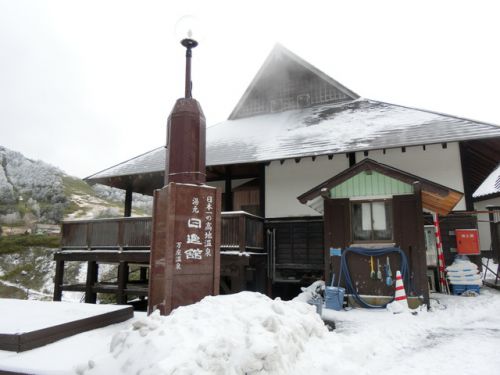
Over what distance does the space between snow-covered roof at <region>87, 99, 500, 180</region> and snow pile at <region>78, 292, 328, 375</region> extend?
7.94m

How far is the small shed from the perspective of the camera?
8.32 meters

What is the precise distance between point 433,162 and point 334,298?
20.2 ft

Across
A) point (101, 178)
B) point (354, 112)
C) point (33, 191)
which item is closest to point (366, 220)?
point (354, 112)

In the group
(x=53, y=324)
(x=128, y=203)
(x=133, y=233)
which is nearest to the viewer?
(x=53, y=324)

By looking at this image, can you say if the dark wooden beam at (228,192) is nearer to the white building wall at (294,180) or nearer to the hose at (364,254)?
the white building wall at (294,180)

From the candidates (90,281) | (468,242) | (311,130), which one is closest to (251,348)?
(468,242)

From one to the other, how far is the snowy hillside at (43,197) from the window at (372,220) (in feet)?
169

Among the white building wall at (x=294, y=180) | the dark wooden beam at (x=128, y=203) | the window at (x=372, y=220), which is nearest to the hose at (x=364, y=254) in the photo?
the window at (x=372, y=220)

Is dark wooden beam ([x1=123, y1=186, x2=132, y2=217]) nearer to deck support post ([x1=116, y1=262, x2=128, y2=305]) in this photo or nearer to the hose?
deck support post ([x1=116, y1=262, x2=128, y2=305])

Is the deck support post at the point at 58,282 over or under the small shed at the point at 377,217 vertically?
under

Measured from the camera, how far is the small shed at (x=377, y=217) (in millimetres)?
8320

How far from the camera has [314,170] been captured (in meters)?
13.1

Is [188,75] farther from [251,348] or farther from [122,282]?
[122,282]

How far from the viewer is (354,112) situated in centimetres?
1512
